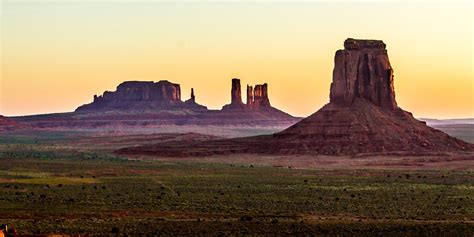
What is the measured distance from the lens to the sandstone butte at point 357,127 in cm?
11881

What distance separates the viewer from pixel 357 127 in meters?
121

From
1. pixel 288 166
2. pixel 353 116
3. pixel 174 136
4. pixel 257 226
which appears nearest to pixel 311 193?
pixel 257 226

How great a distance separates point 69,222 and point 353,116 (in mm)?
81673

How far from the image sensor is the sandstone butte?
11881cm

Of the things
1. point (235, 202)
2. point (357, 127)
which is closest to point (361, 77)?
point (357, 127)

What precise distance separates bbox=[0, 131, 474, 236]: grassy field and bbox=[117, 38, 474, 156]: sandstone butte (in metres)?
27.5

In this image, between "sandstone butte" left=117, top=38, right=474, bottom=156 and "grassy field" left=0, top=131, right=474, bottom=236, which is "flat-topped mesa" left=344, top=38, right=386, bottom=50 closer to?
"sandstone butte" left=117, top=38, right=474, bottom=156

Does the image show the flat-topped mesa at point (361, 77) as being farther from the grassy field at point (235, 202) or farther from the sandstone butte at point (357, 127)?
the grassy field at point (235, 202)

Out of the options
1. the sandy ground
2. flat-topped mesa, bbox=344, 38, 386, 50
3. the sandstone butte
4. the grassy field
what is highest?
flat-topped mesa, bbox=344, 38, 386, 50

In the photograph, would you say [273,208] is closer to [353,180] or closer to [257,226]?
[257,226]

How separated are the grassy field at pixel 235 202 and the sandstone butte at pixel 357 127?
90.2 feet

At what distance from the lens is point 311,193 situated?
210ft

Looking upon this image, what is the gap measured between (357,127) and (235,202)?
2604 inches

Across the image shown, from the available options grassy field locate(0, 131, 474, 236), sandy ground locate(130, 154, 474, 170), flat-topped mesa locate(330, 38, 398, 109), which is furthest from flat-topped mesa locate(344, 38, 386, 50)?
grassy field locate(0, 131, 474, 236)
